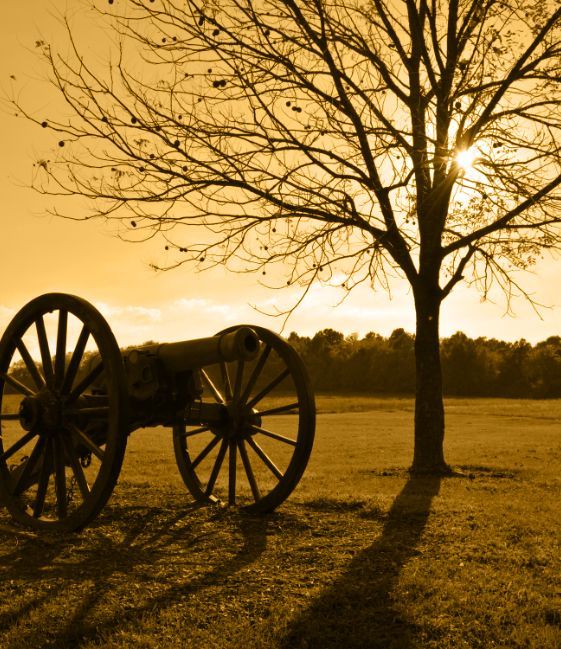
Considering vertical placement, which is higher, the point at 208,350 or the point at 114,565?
the point at 208,350

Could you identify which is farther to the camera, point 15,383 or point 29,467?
point 15,383

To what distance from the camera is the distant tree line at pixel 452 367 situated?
2530 inches

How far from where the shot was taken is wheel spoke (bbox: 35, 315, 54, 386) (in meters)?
6.54

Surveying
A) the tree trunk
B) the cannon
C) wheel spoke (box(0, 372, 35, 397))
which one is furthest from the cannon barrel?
the tree trunk

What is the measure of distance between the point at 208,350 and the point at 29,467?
194cm

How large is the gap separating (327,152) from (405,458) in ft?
21.7

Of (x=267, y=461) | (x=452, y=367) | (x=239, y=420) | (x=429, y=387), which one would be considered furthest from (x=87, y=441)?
(x=452, y=367)

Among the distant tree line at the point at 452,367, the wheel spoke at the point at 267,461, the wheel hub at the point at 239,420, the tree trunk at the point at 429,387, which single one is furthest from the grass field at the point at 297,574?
the distant tree line at the point at 452,367

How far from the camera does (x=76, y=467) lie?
6.14 metres

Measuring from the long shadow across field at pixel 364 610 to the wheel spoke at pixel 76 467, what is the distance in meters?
2.11

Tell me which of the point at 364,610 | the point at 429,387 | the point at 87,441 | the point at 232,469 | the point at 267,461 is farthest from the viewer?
the point at 429,387

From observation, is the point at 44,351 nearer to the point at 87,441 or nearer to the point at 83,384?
the point at 83,384

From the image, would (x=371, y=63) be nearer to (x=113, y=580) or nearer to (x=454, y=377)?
(x=113, y=580)

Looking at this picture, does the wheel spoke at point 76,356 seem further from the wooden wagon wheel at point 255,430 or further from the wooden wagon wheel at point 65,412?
the wooden wagon wheel at point 255,430
